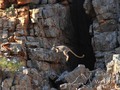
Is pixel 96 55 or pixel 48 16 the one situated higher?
pixel 48 16

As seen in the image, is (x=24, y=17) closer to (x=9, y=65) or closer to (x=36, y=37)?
(x=36, y=37)

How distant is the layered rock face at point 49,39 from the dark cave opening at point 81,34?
1.30 meters

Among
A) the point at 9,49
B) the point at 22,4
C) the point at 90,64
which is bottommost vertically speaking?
the point at 90,64

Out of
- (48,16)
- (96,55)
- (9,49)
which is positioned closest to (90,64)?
(96,55)

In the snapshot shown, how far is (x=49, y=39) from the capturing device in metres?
43.4

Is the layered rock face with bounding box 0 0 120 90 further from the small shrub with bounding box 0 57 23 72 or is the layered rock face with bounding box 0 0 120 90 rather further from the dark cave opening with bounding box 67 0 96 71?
the dark cave opening with bounding box 67 0 96 71

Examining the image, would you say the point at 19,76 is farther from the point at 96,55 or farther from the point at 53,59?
the point at 96,55

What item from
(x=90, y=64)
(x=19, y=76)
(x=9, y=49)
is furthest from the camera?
(x=90, y=64)

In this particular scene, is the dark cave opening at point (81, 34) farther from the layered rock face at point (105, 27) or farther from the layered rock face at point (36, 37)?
the layered rock face at point (105, 27)

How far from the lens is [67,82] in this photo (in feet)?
123

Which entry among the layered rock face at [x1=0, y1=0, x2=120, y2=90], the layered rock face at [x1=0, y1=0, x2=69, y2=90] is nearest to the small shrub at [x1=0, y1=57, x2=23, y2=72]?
the layered rock face at [x1=0, y1=0, x2=120, y2=90]

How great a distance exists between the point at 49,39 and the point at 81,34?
5.50 meters

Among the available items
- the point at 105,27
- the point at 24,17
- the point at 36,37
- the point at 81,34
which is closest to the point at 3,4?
the point at 24,17

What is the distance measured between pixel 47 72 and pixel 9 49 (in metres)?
3.82
